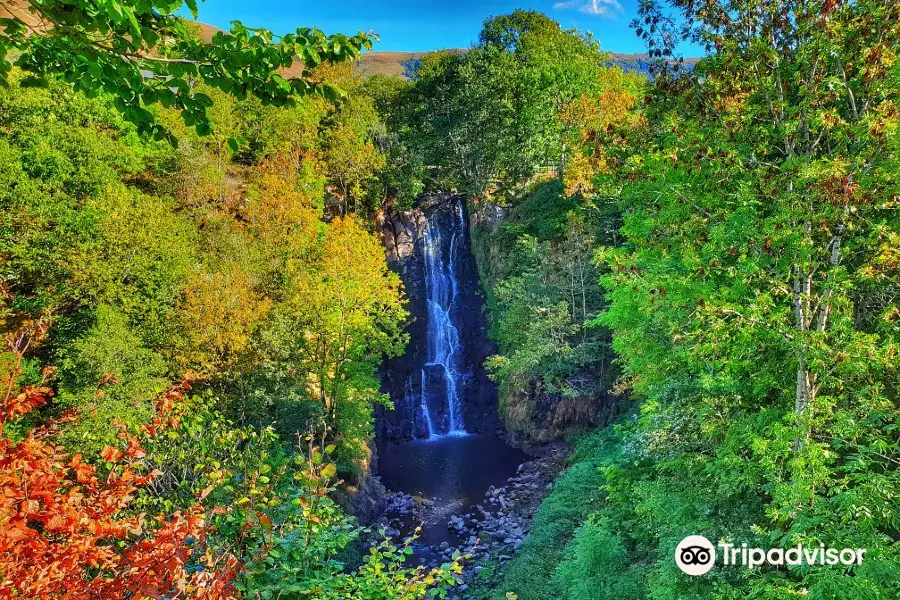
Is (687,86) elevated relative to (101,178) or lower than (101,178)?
lower

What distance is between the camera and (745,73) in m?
7.77

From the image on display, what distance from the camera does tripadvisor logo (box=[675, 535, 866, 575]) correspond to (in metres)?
6.00

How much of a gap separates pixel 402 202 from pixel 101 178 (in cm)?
1884

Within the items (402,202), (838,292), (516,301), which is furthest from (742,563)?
(402,202)

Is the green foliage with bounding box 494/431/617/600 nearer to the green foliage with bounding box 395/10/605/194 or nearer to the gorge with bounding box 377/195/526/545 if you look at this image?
the gorge with bounding box 377/195/526/545

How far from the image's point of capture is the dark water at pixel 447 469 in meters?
19.0

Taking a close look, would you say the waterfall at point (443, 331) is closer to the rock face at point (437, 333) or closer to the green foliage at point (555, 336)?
the rock face at point (437, 333)

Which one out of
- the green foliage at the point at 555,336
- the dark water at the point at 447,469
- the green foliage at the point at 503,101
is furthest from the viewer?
the green foliage at the point at 503,101

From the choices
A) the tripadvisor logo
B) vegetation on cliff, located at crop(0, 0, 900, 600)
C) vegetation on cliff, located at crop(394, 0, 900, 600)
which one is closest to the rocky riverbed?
vegetation on cliff, located at crop(0, 0, 900, 600)

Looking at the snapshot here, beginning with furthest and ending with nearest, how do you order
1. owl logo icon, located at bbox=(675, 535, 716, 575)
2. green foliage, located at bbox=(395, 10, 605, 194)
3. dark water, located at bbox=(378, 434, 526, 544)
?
1. green foliage, located at bbox=(395, 10, 605, 194)
2. dark water, located at bbox=(378, 434, 526, 544)
3. owl logo icon, located at bbox=(675, 535, 716, 575)

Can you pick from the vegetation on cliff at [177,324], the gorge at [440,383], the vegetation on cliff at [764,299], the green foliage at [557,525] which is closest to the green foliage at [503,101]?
the gorge at [440,383]

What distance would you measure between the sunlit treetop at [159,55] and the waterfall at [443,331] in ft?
79.8

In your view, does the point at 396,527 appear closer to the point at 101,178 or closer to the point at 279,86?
the point at 101,178

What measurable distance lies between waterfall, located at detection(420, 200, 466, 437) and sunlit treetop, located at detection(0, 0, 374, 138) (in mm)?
24337
